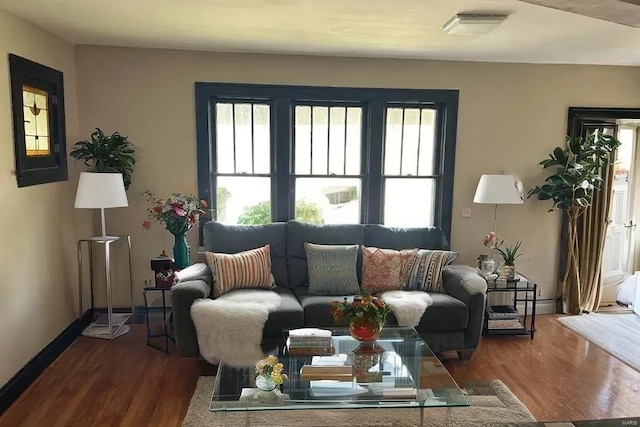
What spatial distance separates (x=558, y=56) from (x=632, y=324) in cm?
271

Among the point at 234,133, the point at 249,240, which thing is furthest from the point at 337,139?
the point at 249,240

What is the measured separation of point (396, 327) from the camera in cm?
356

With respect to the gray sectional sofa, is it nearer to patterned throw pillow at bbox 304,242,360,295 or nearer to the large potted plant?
patterned throw pillow at bbox 304,242,360,295

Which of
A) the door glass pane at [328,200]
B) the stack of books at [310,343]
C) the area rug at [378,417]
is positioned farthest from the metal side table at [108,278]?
the stack of books at [310,343]

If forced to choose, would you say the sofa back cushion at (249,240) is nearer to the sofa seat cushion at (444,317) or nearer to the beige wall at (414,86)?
the beige wall at (414,86)

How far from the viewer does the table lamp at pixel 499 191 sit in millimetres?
4363

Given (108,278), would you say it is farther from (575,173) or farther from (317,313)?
(575,173)

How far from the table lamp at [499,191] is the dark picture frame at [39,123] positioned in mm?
3694

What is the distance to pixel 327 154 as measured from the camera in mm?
4734

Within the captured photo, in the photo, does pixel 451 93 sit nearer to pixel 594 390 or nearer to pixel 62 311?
pixel 594 390

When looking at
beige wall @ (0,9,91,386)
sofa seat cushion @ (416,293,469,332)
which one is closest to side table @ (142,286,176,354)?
beige wall @ (0,9,91,386)

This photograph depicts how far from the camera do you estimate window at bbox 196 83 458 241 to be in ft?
15.0

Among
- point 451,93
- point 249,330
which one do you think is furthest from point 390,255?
point 451,93

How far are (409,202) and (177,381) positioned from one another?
9.11ft
